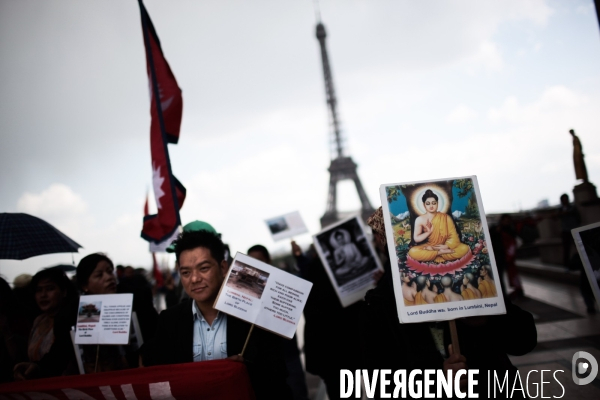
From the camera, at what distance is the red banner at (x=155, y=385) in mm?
2275

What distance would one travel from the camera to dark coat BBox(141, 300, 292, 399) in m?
2.38

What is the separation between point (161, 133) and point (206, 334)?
8.93 feet

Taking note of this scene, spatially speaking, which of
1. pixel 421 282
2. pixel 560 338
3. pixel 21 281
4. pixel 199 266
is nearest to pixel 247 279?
pixel 199 266

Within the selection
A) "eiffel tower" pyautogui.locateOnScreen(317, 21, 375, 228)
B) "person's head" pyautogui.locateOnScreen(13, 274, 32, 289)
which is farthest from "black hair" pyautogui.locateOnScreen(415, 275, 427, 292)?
"eiffel tower" pyautogui.locateOnScreen(317, 21, 375, 228)

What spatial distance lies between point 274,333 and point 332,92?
44487mm

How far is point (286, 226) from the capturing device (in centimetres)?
640

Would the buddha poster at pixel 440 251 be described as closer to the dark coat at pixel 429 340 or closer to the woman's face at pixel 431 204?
the woman's face at pixel 431 204

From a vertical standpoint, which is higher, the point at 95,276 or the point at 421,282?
the point at 95,276

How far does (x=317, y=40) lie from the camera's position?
51.6 metres

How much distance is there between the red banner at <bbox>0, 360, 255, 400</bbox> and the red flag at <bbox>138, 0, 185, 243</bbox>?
212 cm

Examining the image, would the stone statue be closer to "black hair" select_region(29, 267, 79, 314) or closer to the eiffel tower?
"black hair" select_region(29, 267, 79, 314)

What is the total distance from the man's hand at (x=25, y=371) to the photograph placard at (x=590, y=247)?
11.6 feet

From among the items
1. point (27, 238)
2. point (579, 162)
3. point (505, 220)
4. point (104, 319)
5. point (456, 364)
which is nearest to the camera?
point (456, 364)

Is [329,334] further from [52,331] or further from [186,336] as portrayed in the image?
[52,331]
